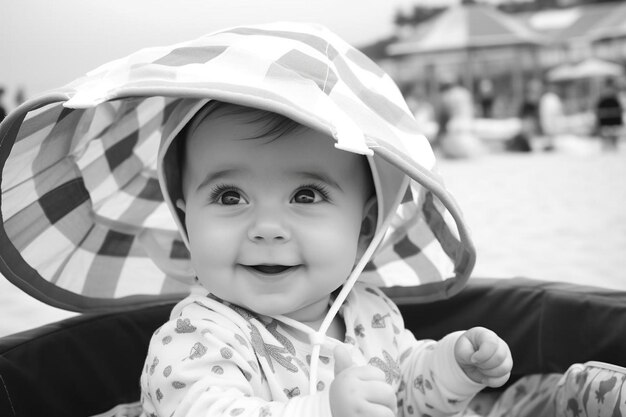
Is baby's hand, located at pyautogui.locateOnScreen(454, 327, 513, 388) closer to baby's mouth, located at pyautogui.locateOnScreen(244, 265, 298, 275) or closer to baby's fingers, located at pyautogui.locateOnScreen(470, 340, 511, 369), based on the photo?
baby's fingers, located at pyautogui.locateOnScreen(470, 340, 511, 369)

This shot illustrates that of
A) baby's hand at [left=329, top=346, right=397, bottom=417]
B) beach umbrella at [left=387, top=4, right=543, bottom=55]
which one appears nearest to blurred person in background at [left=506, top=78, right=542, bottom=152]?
beach umbrella at [left=387, top=4, right=543, bottom=55]

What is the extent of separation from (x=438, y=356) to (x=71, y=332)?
60 centimetres

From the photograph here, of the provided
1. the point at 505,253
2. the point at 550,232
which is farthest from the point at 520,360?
the point at 550,232

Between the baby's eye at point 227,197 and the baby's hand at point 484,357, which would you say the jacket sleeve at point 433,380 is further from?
the baby's eye at point 227,197

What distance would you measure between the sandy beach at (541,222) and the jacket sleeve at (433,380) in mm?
1212

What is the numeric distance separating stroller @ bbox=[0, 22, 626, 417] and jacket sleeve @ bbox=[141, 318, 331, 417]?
290 millimetres

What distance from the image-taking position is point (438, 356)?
1008 millimetres

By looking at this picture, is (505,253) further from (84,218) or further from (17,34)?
(17,34)

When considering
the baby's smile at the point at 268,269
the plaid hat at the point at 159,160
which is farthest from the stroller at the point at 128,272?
the baby's smile at the point at 268,269

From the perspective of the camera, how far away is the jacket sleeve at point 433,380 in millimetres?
977

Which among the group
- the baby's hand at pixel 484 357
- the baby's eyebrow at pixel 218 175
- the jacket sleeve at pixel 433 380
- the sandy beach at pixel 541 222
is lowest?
the sandy beach at pixel 541 222

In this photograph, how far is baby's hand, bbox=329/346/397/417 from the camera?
67 cm

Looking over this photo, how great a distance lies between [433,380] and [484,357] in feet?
0.41

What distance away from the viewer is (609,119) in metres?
8.14
